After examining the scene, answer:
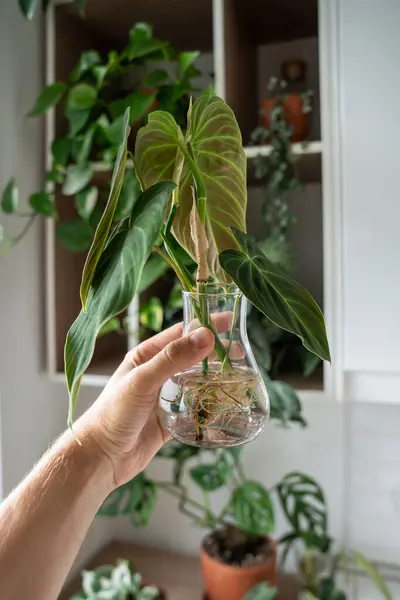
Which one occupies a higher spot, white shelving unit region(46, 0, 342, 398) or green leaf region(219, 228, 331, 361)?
white shelving unit region(46, 0, 342, 398)

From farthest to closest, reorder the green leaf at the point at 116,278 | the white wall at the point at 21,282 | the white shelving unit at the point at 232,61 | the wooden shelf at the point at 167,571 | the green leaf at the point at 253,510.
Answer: the wooden shelf at the point at 167,571, the white wall at the point at 21,282, the green leaf at the point at 253,510, the white shelving unit at the point at 232,61, the green leaf at the point at 116,278

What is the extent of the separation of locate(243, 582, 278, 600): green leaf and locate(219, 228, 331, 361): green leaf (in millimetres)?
844

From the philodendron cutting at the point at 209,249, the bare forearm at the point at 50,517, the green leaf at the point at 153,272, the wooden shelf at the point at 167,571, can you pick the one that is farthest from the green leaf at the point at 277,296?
the wooden shelf at the point at 167,571

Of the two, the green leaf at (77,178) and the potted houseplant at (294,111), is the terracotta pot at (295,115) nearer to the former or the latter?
the potted houseplant at (294,111)

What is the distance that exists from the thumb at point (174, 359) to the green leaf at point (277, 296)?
0.09 meters

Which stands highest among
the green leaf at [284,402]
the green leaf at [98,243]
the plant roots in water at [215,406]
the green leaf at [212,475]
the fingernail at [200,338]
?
the green leaf at [98,243]

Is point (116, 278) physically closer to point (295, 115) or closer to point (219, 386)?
point (219, 386)

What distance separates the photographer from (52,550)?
0.63m

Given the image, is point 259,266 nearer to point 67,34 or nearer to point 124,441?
point 124,441

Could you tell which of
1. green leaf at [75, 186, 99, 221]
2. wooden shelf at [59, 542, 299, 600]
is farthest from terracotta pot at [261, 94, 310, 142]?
wooden shelf at [59, 542, 299, 600]

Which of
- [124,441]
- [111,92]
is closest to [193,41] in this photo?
[111,92]

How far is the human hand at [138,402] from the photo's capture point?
1.79 ft

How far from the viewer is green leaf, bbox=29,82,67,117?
1227 mm

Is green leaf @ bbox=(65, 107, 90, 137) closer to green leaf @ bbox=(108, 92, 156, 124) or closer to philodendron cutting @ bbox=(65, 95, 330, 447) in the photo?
green leaf @ bbox=(108, 92, 156, 124)
